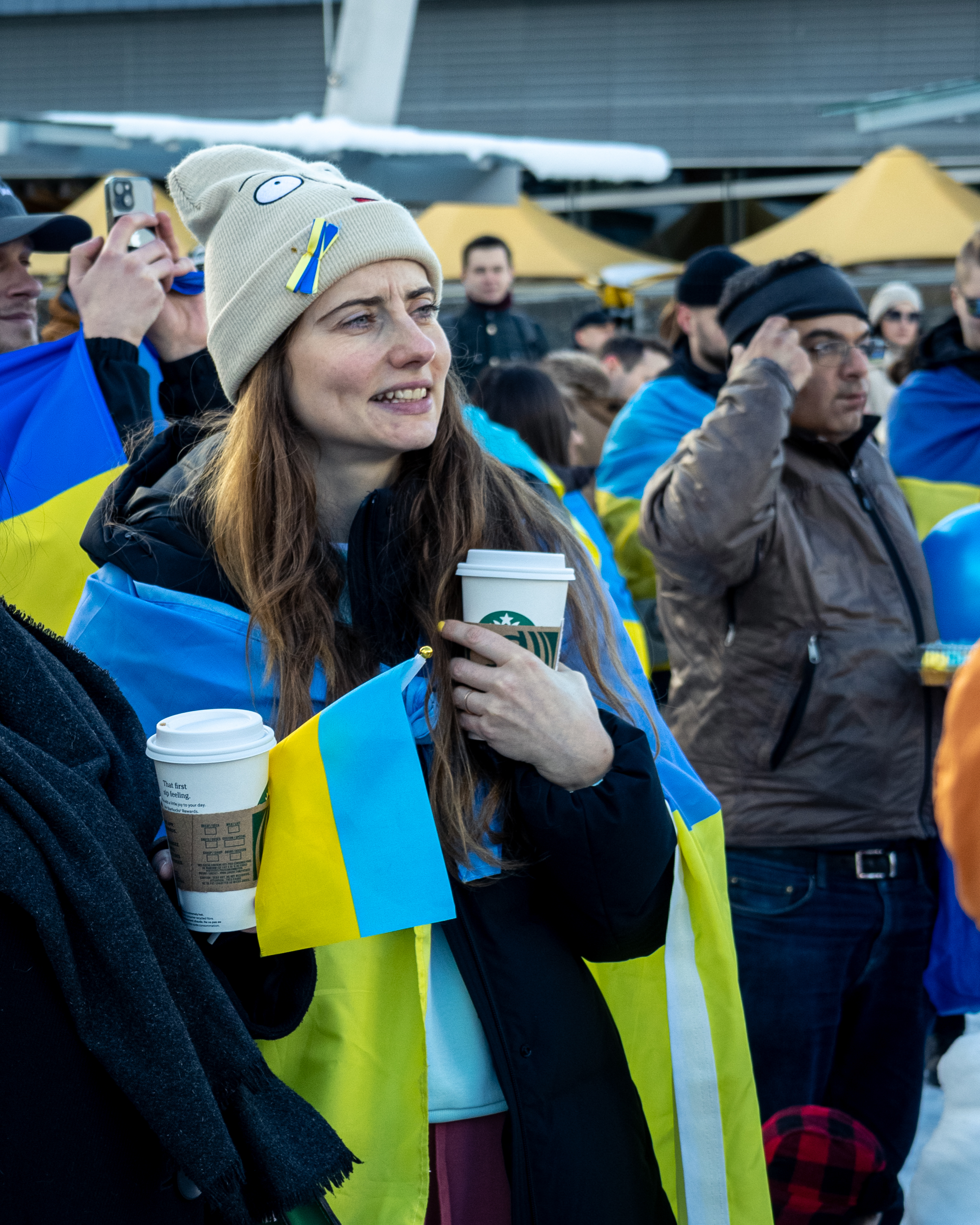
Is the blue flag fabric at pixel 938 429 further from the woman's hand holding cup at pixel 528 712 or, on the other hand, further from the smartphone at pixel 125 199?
the woman's hand holding cup at pixel 528 712

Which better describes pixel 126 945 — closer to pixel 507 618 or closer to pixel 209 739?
pixel 209 739

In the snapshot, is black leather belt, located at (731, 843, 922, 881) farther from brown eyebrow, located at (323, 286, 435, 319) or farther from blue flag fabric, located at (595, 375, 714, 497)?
blue flag fabric, located at (595, 375, 714, 497)

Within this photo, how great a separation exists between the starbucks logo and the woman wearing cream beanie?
3cm

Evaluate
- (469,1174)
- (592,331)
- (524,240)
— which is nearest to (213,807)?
(469,1174)

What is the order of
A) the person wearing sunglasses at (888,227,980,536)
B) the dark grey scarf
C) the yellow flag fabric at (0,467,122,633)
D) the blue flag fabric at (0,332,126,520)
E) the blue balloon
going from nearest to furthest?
1. the dark grey scarf
2. the yellow flag fabric at (0,467,122,633)
3. the blue flag fabric at (0,332,126,520)
4. the blue balloon
5. the person wearing sunglasses at (888,227,980,536)

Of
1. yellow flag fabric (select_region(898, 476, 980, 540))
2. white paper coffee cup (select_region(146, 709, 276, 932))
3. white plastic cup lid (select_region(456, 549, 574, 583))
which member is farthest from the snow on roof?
white paper coffee cup (select_region(146, 709, 276, 932))

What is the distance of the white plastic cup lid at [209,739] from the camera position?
1488mm

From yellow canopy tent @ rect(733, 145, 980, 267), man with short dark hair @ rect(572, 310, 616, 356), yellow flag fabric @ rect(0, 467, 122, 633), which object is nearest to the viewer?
yellow flag fabric @ rect(0, 467, 122, 633)

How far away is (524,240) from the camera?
41.4ft

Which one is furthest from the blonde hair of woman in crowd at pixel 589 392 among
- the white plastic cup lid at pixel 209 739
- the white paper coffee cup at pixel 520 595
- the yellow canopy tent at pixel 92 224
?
the white plastic cup lid at pixel 209 739

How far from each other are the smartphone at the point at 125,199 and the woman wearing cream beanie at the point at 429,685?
93cm

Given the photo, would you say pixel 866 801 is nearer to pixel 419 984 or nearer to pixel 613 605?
pixel 613 605

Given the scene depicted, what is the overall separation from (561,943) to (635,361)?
21.7 feet

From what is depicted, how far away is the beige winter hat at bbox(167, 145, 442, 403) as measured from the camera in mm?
2041
